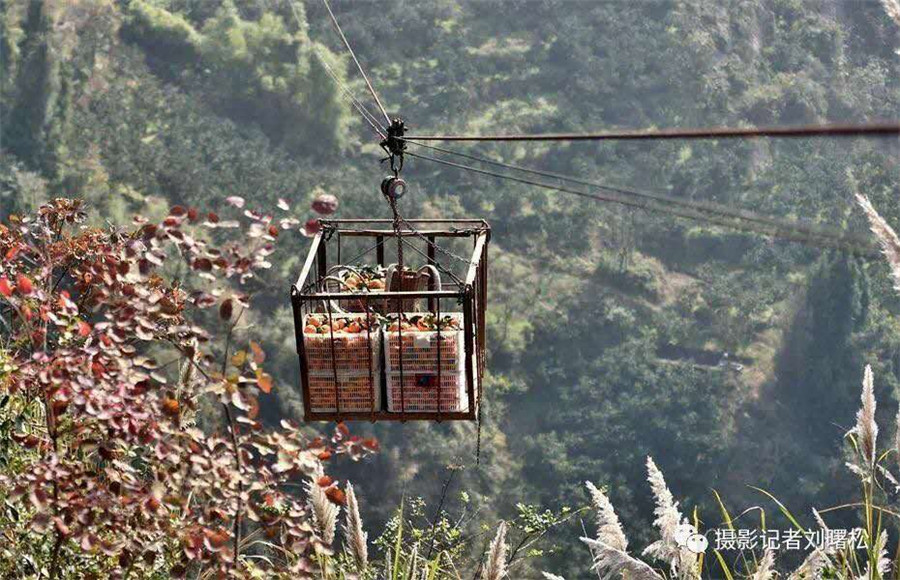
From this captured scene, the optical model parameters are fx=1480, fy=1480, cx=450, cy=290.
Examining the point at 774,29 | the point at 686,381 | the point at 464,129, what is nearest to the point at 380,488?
the point at 686,381

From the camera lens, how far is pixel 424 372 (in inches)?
146

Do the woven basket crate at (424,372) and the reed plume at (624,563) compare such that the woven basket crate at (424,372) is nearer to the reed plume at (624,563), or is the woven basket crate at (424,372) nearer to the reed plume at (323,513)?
the reed plume at (323,513)

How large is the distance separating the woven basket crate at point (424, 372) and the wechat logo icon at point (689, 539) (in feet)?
2.08

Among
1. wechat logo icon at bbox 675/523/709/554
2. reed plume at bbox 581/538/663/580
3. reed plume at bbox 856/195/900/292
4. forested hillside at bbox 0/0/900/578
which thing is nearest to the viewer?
reed plume at bbox 856/195/900/292

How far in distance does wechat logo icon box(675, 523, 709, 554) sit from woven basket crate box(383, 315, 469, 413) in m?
0.63

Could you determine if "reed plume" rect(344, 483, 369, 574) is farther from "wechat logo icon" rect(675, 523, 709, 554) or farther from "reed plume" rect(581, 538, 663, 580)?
"wechat logo icon" rect(675, 523, 709, 554)

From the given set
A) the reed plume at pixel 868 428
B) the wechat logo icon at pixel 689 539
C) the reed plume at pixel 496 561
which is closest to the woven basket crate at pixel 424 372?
the reed plume at pixel 496 561

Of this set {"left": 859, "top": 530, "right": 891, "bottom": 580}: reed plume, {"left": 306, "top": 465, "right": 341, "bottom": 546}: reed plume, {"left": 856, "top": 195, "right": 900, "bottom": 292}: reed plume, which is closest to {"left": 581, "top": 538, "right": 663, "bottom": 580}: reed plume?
{"left": 859, "top": 530, "right": 891, "bottom": 580}: reed plume

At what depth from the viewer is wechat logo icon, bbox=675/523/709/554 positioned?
3.54m

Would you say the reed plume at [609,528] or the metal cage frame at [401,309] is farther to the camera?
the reed plume at [609,528]

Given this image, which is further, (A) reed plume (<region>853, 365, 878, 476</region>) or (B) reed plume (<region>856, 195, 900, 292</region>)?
(A) reed plume (<region>853, 365, 878, 476</region>)

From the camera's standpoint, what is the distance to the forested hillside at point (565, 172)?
24688 millimetres

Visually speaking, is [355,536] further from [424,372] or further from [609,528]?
[609,528]

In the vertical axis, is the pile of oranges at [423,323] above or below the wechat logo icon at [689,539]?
above
